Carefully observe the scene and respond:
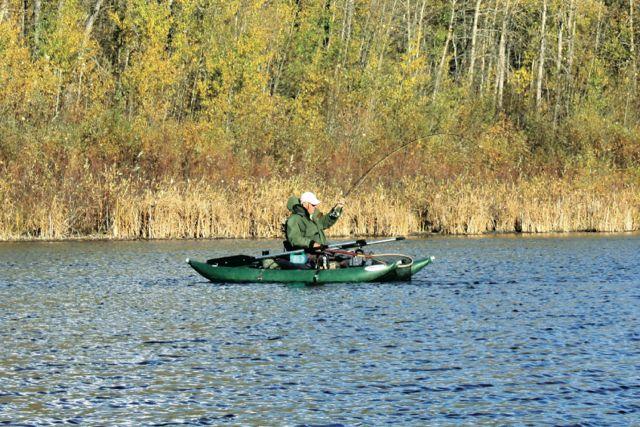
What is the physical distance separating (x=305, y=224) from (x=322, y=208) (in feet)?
39.7

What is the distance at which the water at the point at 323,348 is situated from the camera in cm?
1129

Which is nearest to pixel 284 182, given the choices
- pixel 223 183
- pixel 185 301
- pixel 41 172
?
pixel 223 183

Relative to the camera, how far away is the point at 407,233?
3453cm

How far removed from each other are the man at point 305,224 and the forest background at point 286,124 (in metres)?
11.3

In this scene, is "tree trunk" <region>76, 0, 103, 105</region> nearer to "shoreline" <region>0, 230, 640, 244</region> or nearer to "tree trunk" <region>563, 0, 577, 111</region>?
"shoreline" <region>0, 230, 640, 244</region>

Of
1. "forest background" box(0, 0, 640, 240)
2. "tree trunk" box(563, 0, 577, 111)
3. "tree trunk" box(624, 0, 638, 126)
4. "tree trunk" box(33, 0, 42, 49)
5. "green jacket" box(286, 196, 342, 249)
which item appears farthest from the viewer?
"tree trunk" box(563, 0, 577, 111)

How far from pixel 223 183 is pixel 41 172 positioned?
529 centimetres

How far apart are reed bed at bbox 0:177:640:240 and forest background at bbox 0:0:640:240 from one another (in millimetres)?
58

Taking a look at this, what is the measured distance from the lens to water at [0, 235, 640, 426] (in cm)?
1129

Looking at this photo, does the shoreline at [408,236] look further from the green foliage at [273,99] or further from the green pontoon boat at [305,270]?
the green pontoon boat at [305,270]

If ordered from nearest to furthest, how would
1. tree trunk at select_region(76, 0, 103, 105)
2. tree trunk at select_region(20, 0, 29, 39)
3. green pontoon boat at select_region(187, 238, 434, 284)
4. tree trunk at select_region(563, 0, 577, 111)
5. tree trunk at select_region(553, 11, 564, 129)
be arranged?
green pontoon boat at select_region(187, 238, 434, 284), tree trunk at select_region(76, 0, 103, 105), tree trunk at select_region(20, 0, 29, 39), tree trunk at select_region(553, 11, 564, 129), tree trunk at select_region(563, 0, 577, 111)

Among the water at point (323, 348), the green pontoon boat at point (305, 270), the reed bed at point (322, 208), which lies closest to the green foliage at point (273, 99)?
the reed bed at point (322, 208)

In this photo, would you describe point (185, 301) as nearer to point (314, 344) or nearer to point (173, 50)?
point (314, 344)

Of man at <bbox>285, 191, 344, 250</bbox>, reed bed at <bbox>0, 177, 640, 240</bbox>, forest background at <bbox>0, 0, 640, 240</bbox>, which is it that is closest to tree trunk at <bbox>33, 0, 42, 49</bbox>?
forest background at <bbox>0, 0, 640, 240</bbox>
